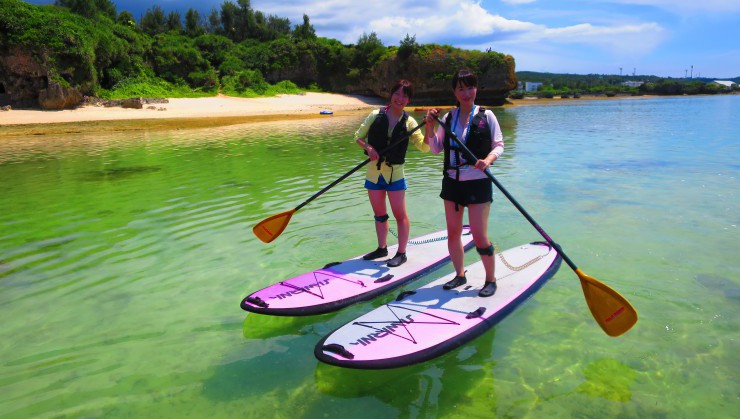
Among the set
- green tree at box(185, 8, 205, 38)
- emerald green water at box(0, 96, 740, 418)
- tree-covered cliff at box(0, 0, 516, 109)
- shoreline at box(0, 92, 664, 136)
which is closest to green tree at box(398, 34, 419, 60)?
tree-covered cliff at box(0, 0, 516, 109)

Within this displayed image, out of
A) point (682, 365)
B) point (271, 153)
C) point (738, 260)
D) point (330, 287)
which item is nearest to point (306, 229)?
point (330, 287)

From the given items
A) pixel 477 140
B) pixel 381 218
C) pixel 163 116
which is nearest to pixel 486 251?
pixel 477 140

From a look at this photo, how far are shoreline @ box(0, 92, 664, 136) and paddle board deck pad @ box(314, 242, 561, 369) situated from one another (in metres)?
28.4

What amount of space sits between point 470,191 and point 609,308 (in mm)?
1586

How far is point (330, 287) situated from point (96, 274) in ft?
11.4

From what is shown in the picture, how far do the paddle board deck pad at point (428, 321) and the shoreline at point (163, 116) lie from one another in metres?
28.4

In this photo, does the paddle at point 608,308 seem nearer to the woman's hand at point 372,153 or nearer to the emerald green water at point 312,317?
the emerald green water at point 312,317

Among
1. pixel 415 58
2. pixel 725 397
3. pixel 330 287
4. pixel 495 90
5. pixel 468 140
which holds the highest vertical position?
pixel 415 58

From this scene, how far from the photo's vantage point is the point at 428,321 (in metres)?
4.08

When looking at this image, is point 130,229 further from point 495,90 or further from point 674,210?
point 495,90

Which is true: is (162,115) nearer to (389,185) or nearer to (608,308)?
(389,185)

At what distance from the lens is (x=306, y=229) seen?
7.82 metres

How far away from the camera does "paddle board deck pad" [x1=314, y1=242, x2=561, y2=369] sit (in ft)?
11.6

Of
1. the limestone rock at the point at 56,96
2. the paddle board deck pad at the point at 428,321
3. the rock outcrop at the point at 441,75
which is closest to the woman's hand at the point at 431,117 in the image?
the paddle board deck pad at the point at 428,321
